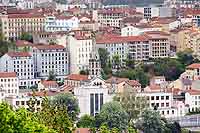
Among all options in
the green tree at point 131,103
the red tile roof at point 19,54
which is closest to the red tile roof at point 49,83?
the red tile roof at point 19,54

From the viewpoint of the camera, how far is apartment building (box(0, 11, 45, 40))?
36.1 metres

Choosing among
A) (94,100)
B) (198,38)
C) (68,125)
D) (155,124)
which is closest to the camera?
(68,125)

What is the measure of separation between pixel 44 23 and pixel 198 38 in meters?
5.54

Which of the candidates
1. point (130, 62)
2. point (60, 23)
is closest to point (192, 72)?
point (130, 62)

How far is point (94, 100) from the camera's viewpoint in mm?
26719

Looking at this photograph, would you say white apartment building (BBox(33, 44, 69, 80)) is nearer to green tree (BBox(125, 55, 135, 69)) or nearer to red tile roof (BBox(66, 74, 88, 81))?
green tree (BBox(125, 55, 135, 69))

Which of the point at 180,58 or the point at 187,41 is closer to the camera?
the point at 180,58

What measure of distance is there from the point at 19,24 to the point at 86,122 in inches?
533

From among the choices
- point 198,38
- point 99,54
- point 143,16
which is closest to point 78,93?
point 99,54

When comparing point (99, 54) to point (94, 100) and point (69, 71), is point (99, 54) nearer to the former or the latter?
point (69, 71)

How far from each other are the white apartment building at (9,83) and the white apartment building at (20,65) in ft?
4.75

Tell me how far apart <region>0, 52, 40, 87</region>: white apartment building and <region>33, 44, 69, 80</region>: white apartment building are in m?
0.39

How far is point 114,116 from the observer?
2348 centimetres

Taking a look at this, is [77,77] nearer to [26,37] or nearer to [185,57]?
[185,57]
